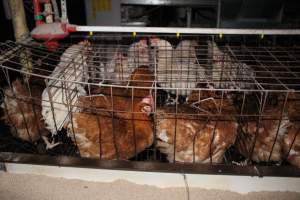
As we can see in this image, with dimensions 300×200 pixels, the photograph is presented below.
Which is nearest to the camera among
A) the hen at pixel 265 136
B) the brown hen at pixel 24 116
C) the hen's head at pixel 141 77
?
the hen at pixel 265 136

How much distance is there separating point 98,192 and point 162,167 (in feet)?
1.11

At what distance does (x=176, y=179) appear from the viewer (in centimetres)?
129

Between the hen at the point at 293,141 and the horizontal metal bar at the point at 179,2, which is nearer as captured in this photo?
the hen at the point at 293,141

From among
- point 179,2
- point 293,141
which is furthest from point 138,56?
point 179,2

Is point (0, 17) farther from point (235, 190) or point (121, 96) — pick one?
point (235, 190)

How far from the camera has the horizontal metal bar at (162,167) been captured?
1267 millimetres

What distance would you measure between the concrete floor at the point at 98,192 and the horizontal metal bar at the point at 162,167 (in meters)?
0.09

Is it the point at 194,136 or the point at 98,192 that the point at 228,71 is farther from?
the point at 98,192

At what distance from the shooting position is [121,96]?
172cm

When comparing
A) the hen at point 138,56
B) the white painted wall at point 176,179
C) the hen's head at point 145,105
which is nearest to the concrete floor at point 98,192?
the white painted wall at point 176,179

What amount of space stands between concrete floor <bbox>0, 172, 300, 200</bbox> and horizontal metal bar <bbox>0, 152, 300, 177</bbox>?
9 centimetres

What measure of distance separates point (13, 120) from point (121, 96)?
2.47 feet

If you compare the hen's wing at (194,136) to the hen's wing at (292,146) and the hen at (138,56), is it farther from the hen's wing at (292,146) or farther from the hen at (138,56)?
the hen at (138,56)

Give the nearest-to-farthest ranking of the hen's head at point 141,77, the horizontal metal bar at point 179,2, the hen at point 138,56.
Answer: the hen's head at point 141,77
the hen at point 138,56
the horizontal metal bar at point 179,2
